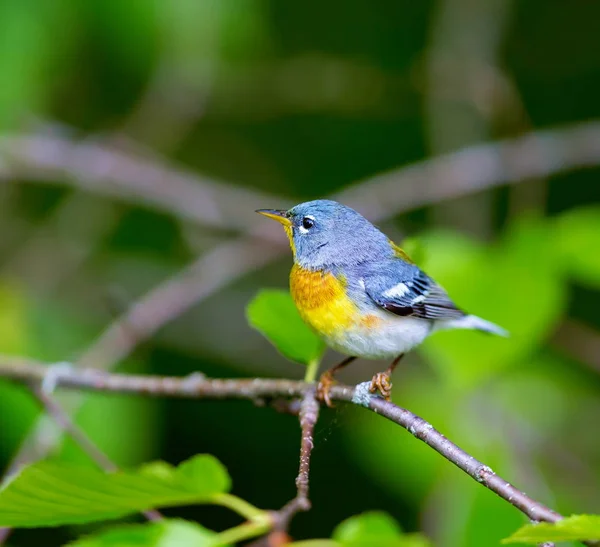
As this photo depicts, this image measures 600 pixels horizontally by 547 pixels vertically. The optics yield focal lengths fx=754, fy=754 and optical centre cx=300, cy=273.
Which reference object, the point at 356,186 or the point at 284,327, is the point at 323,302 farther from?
the point at 356,186

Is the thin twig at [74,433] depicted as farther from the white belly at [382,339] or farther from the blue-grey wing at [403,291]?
the blue-grey wing at [403,291]

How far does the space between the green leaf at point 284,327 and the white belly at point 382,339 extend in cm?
7

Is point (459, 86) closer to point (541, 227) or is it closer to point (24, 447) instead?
point (541, 227)

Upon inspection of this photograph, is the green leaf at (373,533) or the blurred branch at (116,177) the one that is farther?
the blurred branch at (116,177)

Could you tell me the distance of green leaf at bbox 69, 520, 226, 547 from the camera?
1.71m

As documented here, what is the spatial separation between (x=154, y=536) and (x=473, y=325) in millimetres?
1419

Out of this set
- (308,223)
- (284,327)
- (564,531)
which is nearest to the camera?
(564,531)

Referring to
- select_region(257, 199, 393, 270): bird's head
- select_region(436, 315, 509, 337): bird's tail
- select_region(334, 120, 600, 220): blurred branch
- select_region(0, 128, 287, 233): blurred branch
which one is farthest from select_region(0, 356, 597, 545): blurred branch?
select_region(334, 120, 600, 220): blurred branch

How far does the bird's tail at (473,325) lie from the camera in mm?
2633

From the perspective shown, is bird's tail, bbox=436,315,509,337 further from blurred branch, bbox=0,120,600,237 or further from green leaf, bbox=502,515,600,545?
green leaf, bbox=502,515,600,545

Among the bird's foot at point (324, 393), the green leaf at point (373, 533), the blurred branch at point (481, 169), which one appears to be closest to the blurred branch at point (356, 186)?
the blurred branch at point (481, 169)

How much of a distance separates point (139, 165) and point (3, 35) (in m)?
1.10

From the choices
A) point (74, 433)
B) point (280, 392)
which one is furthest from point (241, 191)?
Answer: point (280, 392)

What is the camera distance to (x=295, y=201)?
15.7 ft
